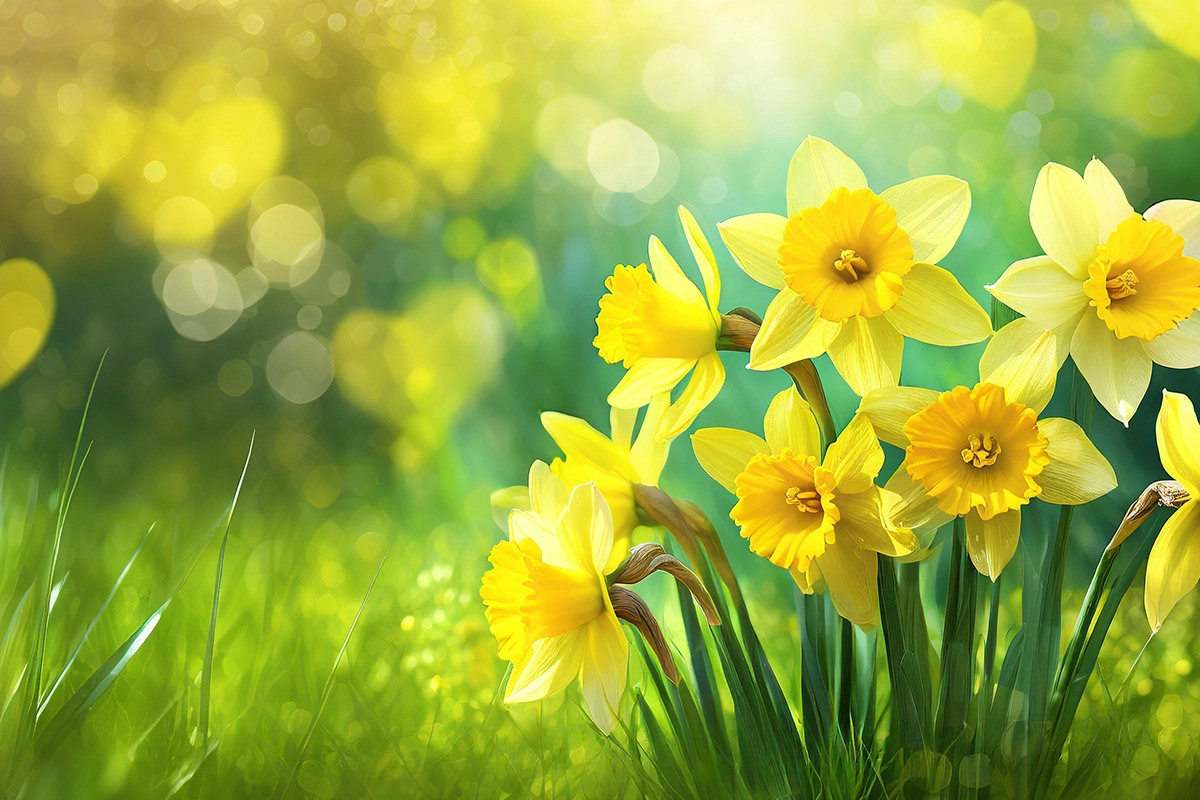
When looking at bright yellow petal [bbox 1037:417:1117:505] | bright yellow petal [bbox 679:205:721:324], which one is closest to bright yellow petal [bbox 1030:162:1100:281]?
bright yellow petal [bbox 1037:417:1117:505]

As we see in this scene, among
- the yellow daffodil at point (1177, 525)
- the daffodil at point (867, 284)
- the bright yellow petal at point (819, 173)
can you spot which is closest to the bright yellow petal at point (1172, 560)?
the yellow daffodil at point (1177, 525)

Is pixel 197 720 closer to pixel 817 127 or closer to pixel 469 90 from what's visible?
pixel 469 90

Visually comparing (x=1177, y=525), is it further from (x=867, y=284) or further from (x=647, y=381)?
(x=647, y=381)

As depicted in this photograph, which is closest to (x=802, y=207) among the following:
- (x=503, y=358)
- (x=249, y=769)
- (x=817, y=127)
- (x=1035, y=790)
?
(x=817, y=127)

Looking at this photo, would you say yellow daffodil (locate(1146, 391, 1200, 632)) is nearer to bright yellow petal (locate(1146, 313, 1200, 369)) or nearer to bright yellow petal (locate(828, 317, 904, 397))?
bright yellow petal (locate(1146, 313, 1200, 369))

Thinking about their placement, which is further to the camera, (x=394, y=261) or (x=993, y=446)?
(x=394, y=261)

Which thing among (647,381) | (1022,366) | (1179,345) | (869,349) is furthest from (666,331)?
(1179,345)

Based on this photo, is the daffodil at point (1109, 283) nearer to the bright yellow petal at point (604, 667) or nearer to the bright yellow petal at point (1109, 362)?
the bright yellow petal at point (1109, 362)
